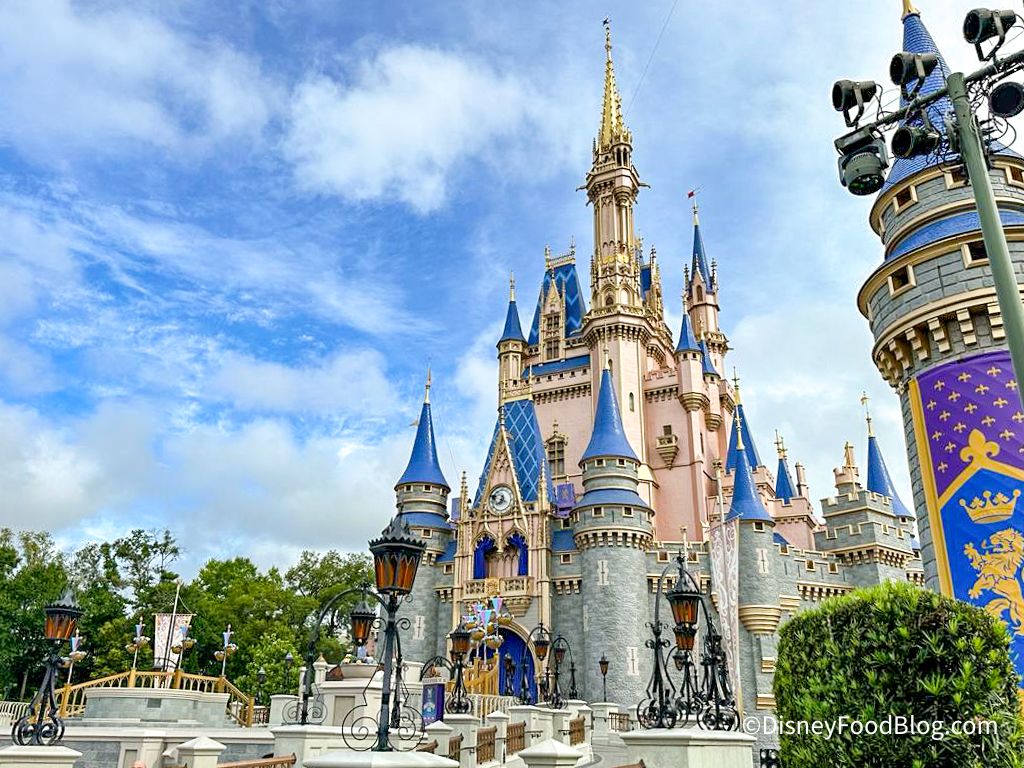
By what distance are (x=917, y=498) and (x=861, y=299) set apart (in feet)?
16.1

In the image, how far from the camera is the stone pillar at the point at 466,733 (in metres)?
15.2

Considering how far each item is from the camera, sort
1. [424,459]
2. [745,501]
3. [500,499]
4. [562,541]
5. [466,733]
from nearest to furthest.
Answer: [466,733] < [745,501] < [562,541] < [500,499] < [424,459]

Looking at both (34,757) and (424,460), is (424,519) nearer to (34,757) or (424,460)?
(424,460)

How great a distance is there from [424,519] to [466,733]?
71.8 feet

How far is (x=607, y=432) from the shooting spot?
35688mm

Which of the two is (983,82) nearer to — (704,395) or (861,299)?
(861,299)

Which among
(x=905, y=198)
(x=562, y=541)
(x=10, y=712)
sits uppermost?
(x=905, y=198)

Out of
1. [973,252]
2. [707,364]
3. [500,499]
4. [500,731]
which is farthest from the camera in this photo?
[707,364]

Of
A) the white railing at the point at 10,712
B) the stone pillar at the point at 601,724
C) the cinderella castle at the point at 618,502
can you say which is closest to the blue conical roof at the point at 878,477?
the cinderella castle at the point at 618,502

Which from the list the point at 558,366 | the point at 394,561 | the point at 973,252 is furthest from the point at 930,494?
the point at 558,366

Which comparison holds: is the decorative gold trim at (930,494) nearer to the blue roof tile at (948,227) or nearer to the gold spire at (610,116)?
the blue roof tile at (948,227)

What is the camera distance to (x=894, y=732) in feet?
20.1

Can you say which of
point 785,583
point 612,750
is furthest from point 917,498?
point 785,583

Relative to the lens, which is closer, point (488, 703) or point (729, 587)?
point (488, 703)
